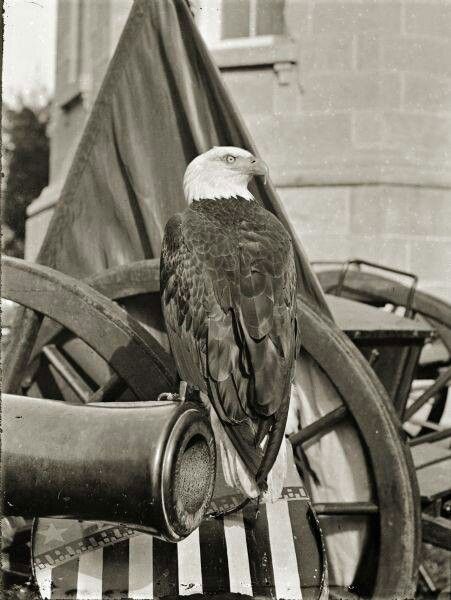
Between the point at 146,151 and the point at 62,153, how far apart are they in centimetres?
533

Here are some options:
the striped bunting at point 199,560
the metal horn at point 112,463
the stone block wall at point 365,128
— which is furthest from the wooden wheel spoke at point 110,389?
the stone block wall at point 365,128

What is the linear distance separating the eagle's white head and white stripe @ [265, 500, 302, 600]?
2.93ft

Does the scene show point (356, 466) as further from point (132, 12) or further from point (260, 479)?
point (132, 12)

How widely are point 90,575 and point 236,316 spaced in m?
0.93

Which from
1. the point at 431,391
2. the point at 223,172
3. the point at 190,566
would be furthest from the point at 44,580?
the point at 431,391

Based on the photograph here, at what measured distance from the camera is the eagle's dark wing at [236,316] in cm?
193

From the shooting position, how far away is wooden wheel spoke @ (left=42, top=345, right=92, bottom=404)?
2895 millimetres

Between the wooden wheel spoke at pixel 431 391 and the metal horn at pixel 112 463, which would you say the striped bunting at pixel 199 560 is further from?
the wooden wheel spoke at pixel 431 391

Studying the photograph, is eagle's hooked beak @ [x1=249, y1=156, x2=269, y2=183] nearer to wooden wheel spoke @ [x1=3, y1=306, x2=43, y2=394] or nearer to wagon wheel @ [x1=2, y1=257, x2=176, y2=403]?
wagon wheel @ [x1=2, y1=257, x2=176, y2=403]

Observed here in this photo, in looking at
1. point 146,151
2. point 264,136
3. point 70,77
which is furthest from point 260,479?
point 70,77

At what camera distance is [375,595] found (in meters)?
2.49

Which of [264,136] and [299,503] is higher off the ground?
[264,136]

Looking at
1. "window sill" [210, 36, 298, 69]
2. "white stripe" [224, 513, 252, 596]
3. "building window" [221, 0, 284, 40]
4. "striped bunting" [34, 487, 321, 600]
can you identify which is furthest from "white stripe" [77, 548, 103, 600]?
"building window" [221, 0, 284, 40]

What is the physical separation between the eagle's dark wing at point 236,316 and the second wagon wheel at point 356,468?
43 cm
